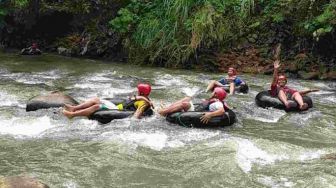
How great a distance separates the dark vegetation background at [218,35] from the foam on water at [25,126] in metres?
6.88

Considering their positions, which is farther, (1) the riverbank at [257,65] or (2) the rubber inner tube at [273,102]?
(1) the riverbank at [257,65]

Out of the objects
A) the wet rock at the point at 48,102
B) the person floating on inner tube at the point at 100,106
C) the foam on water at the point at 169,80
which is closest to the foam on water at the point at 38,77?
the foam on water at the point at 169,80

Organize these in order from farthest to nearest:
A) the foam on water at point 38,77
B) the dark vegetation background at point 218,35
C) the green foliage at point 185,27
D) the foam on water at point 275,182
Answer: the green foliage at point 185,27 → the dark vegetation background at point 218,35 → the foam on water at point 38,77 → the foam on water at point 275,182

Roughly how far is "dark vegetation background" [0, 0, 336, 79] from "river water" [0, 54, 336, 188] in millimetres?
3261

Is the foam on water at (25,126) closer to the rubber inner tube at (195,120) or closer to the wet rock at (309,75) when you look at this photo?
the rubber inner tube at (195,120)

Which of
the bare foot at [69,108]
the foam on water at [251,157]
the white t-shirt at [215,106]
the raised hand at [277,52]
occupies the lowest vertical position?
the foam on water at [251,157]

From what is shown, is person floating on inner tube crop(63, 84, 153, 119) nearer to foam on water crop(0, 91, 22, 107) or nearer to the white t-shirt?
the white t-shirt

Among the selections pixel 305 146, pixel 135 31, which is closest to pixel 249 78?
pixel 135 31

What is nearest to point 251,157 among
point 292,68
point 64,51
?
point 292,68

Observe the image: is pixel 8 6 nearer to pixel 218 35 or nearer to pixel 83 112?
pixel 218 35

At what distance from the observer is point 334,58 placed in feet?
44.8

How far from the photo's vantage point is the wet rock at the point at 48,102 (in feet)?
29.3

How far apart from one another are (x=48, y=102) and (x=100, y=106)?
113 centimetres

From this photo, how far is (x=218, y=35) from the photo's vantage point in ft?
48.4
